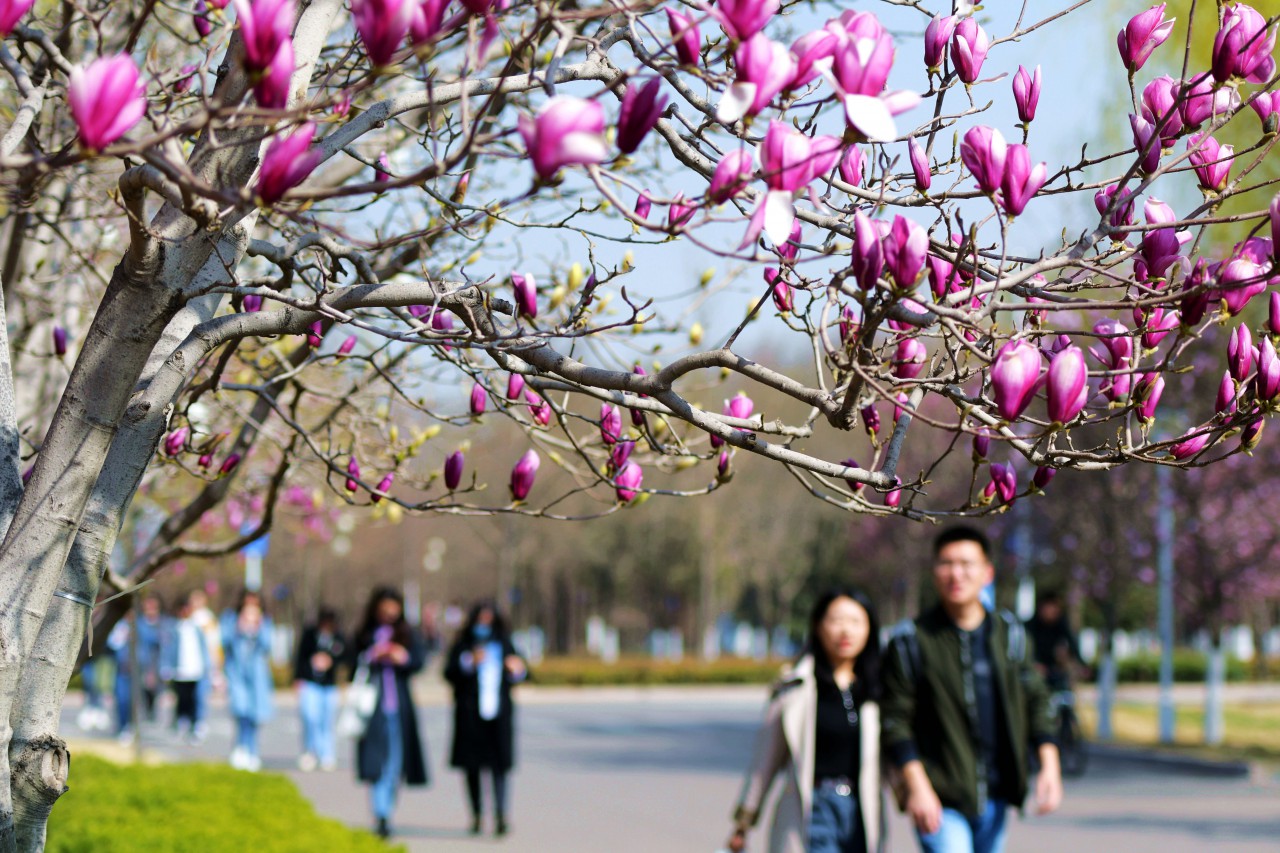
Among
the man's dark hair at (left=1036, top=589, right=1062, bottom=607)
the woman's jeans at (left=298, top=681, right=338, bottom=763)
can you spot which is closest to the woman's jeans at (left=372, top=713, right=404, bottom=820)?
the woman's jeans at (left=298, top=681, right=338, bottom=763)

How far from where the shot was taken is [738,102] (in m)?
2.09

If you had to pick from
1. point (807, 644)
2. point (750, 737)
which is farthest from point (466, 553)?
point (807, 644)

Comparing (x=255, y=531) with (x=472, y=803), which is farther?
(x=472, y=803)

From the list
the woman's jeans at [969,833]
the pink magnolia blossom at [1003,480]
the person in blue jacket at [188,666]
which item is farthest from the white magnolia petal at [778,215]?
the person in blue jacket at [188,666]

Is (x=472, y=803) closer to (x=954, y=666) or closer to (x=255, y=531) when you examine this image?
(x=954, y=666)

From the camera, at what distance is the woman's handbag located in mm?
11757

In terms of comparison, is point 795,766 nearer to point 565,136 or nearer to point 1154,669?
point 565,136

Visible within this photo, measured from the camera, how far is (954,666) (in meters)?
5.84

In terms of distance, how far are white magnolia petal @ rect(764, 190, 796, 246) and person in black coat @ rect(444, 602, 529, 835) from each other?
31.3ft

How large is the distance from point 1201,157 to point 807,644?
3830mm

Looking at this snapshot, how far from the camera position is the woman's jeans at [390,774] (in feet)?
37.0

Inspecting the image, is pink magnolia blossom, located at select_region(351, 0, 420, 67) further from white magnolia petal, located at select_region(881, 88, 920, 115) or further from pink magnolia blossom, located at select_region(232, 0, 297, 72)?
white magnolia petal, located at select_region(881, 88, 920, 115)

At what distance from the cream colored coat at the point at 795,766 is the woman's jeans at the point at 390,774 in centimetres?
555

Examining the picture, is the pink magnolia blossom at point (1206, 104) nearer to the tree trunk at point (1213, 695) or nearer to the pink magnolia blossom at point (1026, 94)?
the pink magnolia blossom at point (1026, 94)
